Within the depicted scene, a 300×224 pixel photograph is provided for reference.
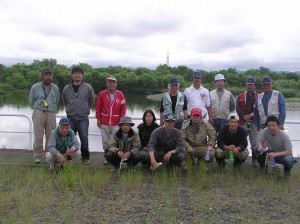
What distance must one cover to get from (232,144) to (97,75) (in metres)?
42.6

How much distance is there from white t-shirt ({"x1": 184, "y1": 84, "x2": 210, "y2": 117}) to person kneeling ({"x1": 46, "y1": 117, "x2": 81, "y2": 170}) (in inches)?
77.9

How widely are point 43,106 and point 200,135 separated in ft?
8.81

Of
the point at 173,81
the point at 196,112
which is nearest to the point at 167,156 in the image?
the point at 196,112

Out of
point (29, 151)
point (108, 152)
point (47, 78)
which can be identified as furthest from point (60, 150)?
point (29, 151)

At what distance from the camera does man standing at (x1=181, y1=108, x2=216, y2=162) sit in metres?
5.88

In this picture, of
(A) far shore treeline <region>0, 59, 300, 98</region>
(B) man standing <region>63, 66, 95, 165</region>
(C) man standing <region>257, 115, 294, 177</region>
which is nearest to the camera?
(C) man standing <region>257, 115, 294, 177</region>

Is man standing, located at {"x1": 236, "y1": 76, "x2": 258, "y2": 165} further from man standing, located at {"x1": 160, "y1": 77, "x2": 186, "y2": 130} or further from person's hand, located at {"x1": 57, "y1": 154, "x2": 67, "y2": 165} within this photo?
person's hand, located at {"x1": 57, "y1": 154, "x2": 67, "y2": 165}

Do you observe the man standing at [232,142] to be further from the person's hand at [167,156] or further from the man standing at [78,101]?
the man standing at [78,101]

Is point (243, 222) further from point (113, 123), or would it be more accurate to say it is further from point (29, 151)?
point (29, 151)

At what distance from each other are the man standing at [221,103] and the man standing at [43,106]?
8.94 feet

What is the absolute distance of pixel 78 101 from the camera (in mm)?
6145

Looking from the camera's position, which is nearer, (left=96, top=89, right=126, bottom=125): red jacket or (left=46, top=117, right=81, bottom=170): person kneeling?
(left=46, top=117, right=81, bottom=170): person kneeling

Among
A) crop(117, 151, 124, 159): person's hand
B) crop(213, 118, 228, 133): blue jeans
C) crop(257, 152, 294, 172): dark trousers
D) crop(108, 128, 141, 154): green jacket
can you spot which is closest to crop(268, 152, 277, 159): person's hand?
crop(257, 152, 294, 172): dark trousers

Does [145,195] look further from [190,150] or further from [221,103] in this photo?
[221,103]
